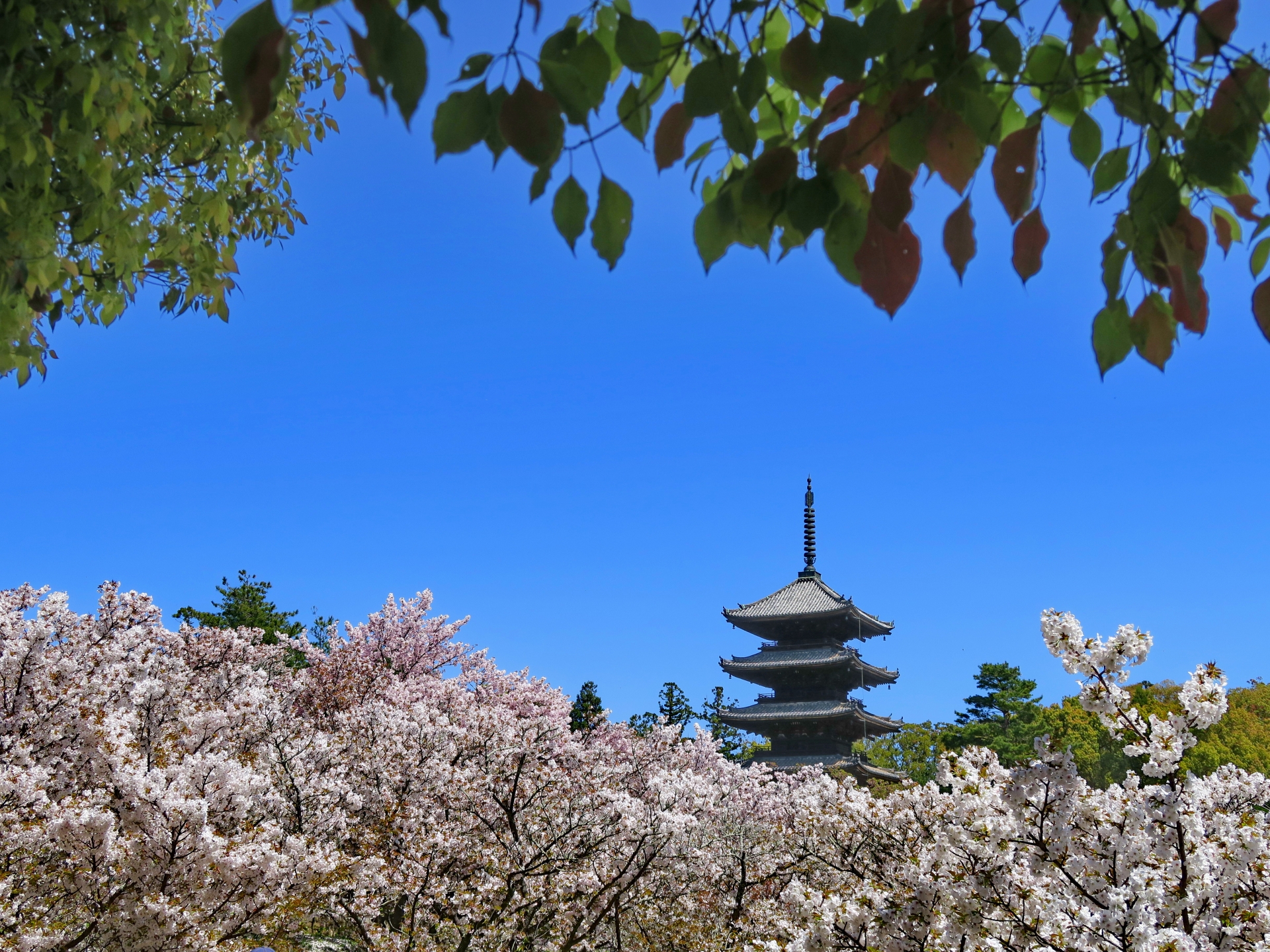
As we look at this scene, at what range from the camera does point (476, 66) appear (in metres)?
1.63

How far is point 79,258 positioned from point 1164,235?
408 cm

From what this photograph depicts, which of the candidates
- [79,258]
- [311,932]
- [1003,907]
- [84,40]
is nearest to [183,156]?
[79,258]

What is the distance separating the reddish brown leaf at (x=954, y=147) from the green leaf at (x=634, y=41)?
0.56m

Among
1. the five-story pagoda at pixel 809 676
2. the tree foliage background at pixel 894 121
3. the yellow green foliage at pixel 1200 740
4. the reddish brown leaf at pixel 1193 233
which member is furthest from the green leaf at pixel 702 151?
the five-story pagoda at pixel 809 676

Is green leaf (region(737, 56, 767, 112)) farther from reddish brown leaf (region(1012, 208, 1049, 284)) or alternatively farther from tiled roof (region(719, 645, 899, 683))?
tiled roof (region(719, 645, 899, 683))

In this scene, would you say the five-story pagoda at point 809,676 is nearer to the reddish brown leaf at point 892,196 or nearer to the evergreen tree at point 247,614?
the evergreen tree at point 247,614

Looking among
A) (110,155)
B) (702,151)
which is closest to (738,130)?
(702,151)

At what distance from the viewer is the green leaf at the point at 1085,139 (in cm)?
189

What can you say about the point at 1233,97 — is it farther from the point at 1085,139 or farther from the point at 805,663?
the point at 805,663

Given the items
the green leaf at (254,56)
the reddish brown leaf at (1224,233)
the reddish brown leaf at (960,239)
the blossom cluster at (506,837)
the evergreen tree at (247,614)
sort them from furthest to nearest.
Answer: the evergreen tree at (247,614), the blossom cluster at (506,837), the reddish brown leaf at (1224,233), the reddish brown leaf at (960,239), the green leaf at (254,56)

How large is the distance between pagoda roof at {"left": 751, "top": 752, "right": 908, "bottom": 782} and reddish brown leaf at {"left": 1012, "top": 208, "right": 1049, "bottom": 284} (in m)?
31.2

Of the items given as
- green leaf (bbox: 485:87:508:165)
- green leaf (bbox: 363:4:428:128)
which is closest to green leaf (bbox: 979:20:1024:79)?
green leaf (bbox: 485:87:508:165)

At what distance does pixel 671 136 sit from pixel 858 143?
14.5 inches

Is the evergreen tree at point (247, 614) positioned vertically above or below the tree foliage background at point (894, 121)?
above
